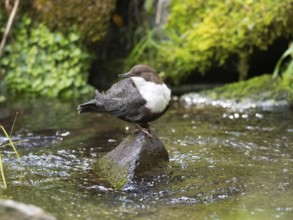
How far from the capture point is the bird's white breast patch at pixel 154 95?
4574 millimetres

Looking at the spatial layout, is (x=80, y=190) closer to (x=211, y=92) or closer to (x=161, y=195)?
(x=161, y=195)

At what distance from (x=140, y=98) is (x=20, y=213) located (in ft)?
6.83

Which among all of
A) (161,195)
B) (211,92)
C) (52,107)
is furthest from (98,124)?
(161,195)

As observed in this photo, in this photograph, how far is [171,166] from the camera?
4969mm

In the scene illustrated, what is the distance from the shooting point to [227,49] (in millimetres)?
7805

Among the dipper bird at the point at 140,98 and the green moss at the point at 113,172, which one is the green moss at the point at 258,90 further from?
the green moss at the point at 113,172

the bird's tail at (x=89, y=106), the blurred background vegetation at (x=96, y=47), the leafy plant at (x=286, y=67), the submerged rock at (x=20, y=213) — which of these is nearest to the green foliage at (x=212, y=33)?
the blurred background vegetation at (x=96, y=47)

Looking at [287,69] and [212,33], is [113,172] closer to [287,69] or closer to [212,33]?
[287,69]

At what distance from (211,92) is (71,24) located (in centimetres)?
220

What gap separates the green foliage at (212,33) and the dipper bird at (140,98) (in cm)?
321

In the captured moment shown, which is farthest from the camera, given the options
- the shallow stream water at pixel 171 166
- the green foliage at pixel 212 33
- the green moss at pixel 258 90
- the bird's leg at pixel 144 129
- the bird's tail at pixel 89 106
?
the green foliage at pixel 212 33

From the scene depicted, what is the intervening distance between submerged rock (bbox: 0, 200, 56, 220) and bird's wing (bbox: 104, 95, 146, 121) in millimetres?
2025

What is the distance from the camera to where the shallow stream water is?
397 cm

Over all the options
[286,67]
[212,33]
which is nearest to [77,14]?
[212,33]
